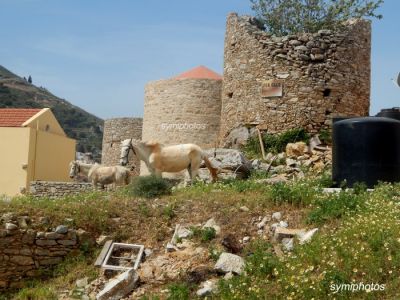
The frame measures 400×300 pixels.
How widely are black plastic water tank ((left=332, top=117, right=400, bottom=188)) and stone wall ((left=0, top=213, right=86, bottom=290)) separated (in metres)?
5.58

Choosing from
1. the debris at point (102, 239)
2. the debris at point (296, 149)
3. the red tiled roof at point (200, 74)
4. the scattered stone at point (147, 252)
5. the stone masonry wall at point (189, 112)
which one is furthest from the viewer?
the red tiled roof at point (200, 74)

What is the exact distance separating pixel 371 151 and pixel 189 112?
11038 millimetres

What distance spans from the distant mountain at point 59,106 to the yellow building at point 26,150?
2935cm

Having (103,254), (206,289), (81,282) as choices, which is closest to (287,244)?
(206,289)

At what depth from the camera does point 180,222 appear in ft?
33.3

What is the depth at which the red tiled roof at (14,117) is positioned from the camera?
23656 mm

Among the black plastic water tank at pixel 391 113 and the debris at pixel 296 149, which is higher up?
the black plastic water tank at pixel 391 113

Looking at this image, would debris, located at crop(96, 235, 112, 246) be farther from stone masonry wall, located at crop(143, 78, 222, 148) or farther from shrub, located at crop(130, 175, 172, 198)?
stone masonry wall, located at crop(143, 78, 222, 148)

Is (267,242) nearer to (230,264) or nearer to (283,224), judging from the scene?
(283,224)

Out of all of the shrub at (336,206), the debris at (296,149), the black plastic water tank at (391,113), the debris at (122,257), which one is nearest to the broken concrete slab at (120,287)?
the debris at (122,257)

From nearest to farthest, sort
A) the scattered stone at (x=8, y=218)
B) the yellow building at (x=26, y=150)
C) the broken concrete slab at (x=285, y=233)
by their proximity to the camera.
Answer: the broken concrete slab at (x=285, y=233), the scattered stone at (x=8, y=218), the yellow building at (x=26, y=150)

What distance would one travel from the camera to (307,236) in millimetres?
8398

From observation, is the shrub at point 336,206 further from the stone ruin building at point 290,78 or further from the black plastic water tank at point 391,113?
the stone ruin building at point 290,78

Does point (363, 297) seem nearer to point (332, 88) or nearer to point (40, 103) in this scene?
point (332, 88)
